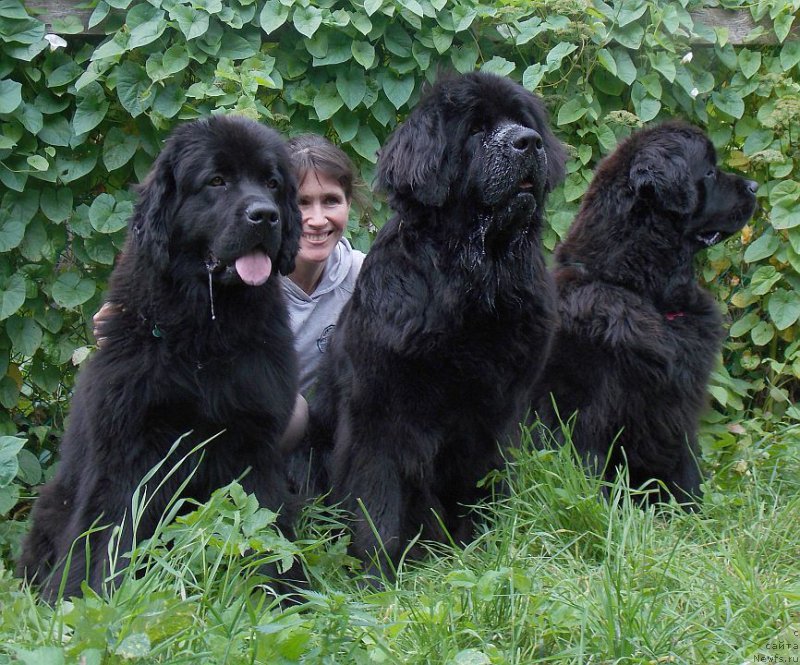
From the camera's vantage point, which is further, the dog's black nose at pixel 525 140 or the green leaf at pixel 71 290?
the green leaf at pixel 71 290

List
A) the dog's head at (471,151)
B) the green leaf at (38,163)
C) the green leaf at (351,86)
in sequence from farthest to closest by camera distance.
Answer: the green leaf at (351,86)
the green leaf at (38,163)
the dog's head at (471,151)

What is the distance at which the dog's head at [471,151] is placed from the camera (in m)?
3.09

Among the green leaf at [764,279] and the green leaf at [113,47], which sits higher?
the green leaf at [113,47]

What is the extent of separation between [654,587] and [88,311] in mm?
2806

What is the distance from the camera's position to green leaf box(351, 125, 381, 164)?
439 cm

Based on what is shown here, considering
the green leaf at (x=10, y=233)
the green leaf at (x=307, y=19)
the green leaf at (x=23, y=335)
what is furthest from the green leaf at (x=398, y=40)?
the green leaf at (x=23, y=335)

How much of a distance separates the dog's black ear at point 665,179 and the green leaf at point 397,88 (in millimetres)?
1078

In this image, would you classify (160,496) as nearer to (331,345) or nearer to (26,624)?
(26,624)

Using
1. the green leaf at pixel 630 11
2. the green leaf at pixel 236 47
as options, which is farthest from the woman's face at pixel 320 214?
the green leaf at pixel 630 11

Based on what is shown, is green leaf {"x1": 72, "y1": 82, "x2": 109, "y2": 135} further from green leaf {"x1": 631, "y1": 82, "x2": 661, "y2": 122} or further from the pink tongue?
green leaf {"x1": 631, "y1": 82, "x2": 661, "y2": 122}

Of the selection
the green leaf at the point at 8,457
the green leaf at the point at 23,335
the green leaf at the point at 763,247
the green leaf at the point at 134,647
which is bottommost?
the green leaf at the point at 23,335

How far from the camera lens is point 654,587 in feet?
7.98

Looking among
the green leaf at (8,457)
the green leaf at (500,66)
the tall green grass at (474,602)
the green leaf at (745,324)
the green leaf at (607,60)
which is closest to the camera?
the tall green grass at (474,602)

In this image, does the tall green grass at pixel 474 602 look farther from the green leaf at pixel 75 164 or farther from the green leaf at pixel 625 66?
the green leaf at pixel 625 66
